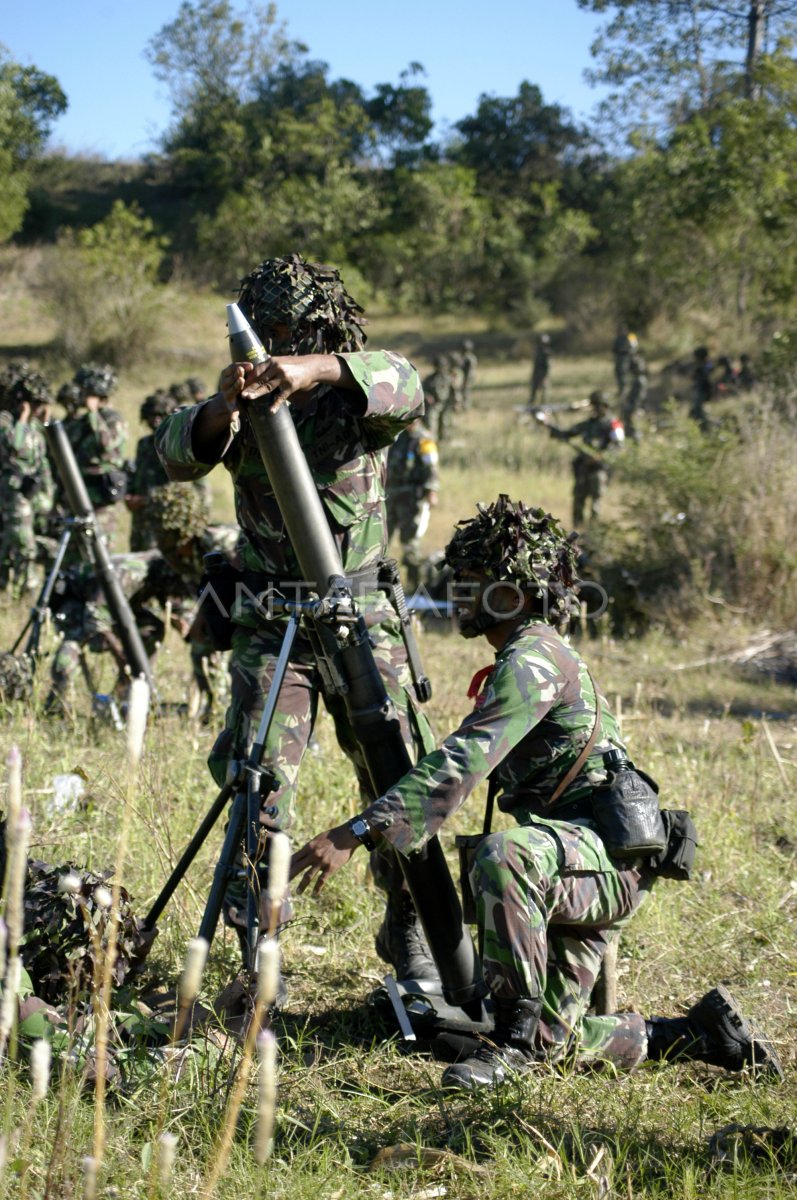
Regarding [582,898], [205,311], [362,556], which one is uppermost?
[205,311]

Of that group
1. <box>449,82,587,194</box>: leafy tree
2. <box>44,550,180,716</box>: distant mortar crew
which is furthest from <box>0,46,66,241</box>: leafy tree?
<box>44,550,180,716</box>: distant mortar crew

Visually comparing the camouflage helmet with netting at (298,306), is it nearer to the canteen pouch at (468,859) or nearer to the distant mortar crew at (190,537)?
the canteen pouch at (468,859)

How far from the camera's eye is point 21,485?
9312 mm

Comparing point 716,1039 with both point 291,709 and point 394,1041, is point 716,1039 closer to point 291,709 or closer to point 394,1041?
point 394,1041

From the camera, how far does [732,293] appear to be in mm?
29844

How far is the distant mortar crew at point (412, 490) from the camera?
11.7m

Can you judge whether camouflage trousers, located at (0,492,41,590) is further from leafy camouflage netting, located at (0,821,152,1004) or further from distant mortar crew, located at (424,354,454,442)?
distant mortar crew, located at (424,354,454,442)

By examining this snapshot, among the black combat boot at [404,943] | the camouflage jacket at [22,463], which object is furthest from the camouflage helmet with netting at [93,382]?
the black combat boot at [404,943]

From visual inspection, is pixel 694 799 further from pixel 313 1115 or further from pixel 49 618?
pixel 49 618

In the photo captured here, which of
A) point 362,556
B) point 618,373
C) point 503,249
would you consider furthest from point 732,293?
point 362,556

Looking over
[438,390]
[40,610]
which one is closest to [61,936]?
[40,610]

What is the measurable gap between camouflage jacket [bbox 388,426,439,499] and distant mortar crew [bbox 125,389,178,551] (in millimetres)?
3435

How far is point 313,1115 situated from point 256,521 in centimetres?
172

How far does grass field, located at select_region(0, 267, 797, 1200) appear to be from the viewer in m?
2.67
